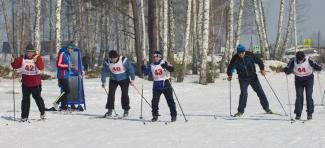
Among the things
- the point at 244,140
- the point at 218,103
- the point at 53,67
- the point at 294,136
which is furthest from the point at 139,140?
the point at 53,67

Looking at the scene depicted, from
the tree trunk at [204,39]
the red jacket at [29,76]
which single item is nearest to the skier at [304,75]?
the red jacket at [29,76]

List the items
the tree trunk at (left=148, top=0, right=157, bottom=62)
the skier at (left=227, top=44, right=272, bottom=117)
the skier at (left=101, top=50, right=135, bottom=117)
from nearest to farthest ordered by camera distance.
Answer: the skier at (left=101, top=50, right=135, bottom=117) → the skier at (left=227, top=44, right=272, bottom=117) → the tree trunk at (left=148, top=0, right=157, bottom=62)

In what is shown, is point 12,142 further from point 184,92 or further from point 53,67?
point 53,67

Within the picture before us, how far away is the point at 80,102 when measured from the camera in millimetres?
14328

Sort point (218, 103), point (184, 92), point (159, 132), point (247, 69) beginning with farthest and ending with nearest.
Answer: point (184, 92), point (218, 103), point (247, 69), point (159, 132)

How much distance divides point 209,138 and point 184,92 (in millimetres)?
12232

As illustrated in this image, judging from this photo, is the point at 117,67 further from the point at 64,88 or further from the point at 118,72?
the point at 64,88

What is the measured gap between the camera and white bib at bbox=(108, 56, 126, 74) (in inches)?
488

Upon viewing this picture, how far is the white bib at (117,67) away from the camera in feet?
40.7

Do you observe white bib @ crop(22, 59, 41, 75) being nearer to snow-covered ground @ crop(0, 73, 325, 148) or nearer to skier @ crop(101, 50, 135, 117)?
snow-covered ground @ crop(0, 73, 325, 148)

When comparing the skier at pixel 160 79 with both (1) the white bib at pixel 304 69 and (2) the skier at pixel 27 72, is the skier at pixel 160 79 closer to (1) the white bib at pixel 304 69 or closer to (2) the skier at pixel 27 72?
(2) the skier at pixel 27 72

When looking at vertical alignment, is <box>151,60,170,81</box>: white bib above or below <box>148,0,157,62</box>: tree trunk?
below

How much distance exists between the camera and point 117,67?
40.8 ft

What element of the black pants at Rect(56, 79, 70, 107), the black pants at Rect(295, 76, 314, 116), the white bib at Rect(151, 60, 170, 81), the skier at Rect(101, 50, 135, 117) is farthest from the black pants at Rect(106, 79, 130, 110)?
the black pants at Rect(295, 76, 314, 116)
